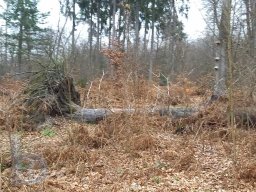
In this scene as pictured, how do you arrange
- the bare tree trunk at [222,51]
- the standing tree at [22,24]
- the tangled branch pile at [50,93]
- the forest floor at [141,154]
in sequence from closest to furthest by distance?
the bare tree trunk at [222,51] < the forest floor at [141,154] < the tangled branch pile at [50,93] < the standing tree at [22,24]

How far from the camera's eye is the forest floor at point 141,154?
6.01 metres

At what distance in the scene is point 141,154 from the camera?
294 inches

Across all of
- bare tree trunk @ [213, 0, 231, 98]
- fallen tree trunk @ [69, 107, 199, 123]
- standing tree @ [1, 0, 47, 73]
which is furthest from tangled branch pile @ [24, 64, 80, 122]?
standing tree @ [1, 0, 47, 73]

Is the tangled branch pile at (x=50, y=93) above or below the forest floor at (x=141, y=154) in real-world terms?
above

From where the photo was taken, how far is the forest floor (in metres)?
6.01

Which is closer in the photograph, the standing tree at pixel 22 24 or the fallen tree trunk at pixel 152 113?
the fallen tree trunk at pixel 152 113

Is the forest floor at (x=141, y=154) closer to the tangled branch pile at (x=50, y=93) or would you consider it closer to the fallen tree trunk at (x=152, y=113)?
the fallen tree trunk at (x=152, y=113)

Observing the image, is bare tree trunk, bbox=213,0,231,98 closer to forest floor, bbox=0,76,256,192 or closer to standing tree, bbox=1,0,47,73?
forest floor, bbox=0,76,256,192

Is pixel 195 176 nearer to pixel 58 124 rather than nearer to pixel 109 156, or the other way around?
pixel 109 156

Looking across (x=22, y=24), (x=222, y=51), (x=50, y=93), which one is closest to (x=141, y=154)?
(x=50, y=93)

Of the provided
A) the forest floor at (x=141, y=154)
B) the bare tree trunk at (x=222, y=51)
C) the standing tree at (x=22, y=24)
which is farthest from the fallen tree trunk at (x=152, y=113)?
the standing tree at (x=22, y=24)

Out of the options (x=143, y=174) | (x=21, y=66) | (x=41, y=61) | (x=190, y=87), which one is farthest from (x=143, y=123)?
(x=21, y=66)

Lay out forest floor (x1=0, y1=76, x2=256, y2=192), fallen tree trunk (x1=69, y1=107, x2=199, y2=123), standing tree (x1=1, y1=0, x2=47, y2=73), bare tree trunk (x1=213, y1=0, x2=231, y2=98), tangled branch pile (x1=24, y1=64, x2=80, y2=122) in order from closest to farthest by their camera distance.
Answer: bare tree trunk (x1=213, y1=0, x2=231, y2=98) < forest floor (x1=0, y1=76, x2=256, y2=192) < tangled branch pile (x1=24, y1=64, x2=80, y2=122) < fallen tree trunk (x1=69, y1=107, x2=199, y2=123) < standing tree (x1=1, y1=0, x2=47, y2=73)

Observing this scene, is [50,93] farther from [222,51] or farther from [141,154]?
[222,51]
